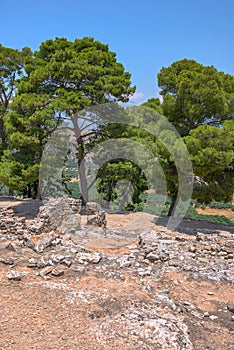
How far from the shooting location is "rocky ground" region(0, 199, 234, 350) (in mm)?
4766

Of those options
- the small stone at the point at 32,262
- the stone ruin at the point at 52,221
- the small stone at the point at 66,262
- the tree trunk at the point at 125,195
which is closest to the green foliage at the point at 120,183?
the tree trunk at the point at 125,195

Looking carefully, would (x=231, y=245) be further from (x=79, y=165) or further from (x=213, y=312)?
(x=79, y=165)

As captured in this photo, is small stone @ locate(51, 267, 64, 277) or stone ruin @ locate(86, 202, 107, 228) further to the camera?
stone ruin @ locate(86, 202, 107, 228)

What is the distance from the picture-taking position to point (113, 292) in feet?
20.9

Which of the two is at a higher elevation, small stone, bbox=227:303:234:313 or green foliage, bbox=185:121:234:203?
green foliage, bbox=185:121:234:203

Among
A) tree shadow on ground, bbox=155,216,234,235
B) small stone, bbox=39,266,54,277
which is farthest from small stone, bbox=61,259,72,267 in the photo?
tree shadow on ground, bbox=155,216,234,235

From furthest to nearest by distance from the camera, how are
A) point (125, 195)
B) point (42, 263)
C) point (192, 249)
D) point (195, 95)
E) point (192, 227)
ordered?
point (125, 195)
point (192, 227)
point (195, 95)
point (192, 249)
point (42, 263)

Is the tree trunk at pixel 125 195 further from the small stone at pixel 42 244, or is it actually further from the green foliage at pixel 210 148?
the small stone at pixel 42 244

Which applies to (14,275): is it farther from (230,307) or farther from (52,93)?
(52,93)

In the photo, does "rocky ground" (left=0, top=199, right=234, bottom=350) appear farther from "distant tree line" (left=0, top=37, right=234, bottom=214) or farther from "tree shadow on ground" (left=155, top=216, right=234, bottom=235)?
"distant tree line" (left=0, top=37, right=234, bottom=214)

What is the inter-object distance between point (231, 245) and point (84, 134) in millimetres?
10108

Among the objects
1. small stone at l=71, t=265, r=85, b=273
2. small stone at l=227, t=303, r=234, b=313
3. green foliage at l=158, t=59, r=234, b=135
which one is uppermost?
green foliage at l=158, t=59, r=234, b=135

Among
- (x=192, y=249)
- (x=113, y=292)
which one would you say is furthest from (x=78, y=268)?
(x=192, y=249)

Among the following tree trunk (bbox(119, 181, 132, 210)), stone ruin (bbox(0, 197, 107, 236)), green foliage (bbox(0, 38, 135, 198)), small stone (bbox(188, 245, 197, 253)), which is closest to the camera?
small stone (bbox(188, 245, 197, 253))
